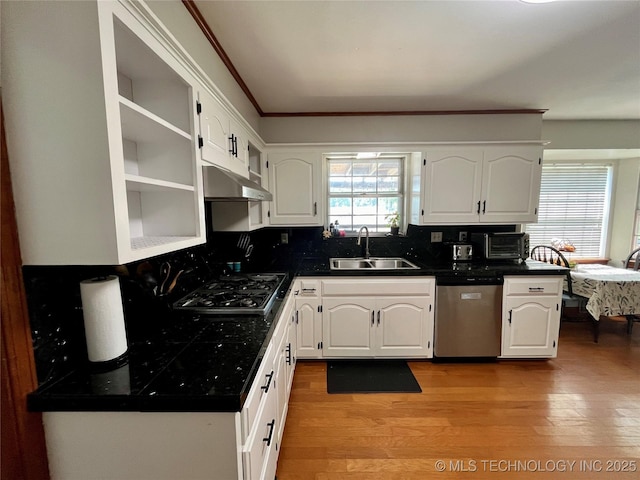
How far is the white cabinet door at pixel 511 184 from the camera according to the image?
2543mm

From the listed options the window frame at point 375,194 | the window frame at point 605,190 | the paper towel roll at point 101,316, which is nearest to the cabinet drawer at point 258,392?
the paper towel roll at point 101,316

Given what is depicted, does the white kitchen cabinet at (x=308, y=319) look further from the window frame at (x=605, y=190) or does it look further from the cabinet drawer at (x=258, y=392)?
the window frame at (x=605, y=190)

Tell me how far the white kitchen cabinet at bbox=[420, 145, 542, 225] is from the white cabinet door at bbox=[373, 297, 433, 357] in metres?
0.86

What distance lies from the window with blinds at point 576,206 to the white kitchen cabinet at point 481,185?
6.09ft

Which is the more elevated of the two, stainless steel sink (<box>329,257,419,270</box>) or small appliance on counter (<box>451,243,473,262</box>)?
small appliance on counter (<box>451,243,473,262</box>)

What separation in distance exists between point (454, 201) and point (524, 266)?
2.85 feet

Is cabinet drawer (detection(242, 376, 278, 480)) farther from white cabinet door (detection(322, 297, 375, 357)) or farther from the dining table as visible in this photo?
the dining table

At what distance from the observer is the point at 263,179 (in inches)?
101

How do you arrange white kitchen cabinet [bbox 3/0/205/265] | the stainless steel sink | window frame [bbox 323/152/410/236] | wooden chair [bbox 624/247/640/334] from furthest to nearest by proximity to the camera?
window frame [bbox 323/152/410/236]
wooden chair [bbox 624/247/640/334]
the stainless steel sink
white kitchen cabinet [bbox 3/0/205/265]

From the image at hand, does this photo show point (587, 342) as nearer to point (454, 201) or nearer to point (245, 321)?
point (454, 201)

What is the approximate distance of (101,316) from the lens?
0.93 metres

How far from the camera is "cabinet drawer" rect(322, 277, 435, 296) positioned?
91.6 inches

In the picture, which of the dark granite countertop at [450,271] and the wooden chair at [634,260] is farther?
the wooden chair at [634,260]

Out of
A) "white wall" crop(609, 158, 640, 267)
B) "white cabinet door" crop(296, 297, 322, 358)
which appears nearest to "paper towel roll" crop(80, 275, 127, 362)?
"white cabinet door" crop(296, 297, 322, 358)
